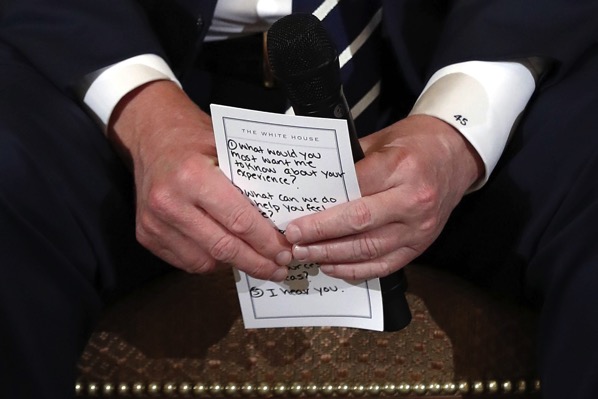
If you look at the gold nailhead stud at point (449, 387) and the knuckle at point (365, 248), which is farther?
the gold nailhead stud at point (449, 387)

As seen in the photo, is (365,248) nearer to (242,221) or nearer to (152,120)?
(242,221)

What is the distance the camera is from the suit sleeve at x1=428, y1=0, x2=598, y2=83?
0.76 metres

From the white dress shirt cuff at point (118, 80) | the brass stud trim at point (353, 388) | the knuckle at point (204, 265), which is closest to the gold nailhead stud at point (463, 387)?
the brass stud trim at point (353, 388)

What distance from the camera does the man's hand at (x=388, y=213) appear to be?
0.65m

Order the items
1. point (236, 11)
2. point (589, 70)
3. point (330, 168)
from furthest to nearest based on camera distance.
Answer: point (236, 11), point (589, 70), point (330, 168)

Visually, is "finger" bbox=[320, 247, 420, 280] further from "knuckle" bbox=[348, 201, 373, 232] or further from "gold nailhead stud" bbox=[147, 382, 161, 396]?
"gold nailhead stud" bbox=[147, 382, 161, 396]

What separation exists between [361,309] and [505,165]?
172 millimetres

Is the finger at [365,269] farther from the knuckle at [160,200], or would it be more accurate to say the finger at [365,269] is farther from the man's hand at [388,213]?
the knuckle at [160,200]

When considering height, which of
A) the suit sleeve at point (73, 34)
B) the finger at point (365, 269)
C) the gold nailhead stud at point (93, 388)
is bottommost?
the gold nailhead stud at point (93, 388)

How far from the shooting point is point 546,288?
2.32ft

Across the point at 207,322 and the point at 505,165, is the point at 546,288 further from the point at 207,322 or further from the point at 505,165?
the point at 207,322

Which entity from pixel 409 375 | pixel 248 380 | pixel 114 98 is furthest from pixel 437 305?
pixel 114 98

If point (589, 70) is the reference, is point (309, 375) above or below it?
below

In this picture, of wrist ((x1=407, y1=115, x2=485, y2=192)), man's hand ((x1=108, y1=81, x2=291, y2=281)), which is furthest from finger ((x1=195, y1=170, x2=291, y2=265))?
wrist ((x1=407, y1=115, x2=485, y2=192))
